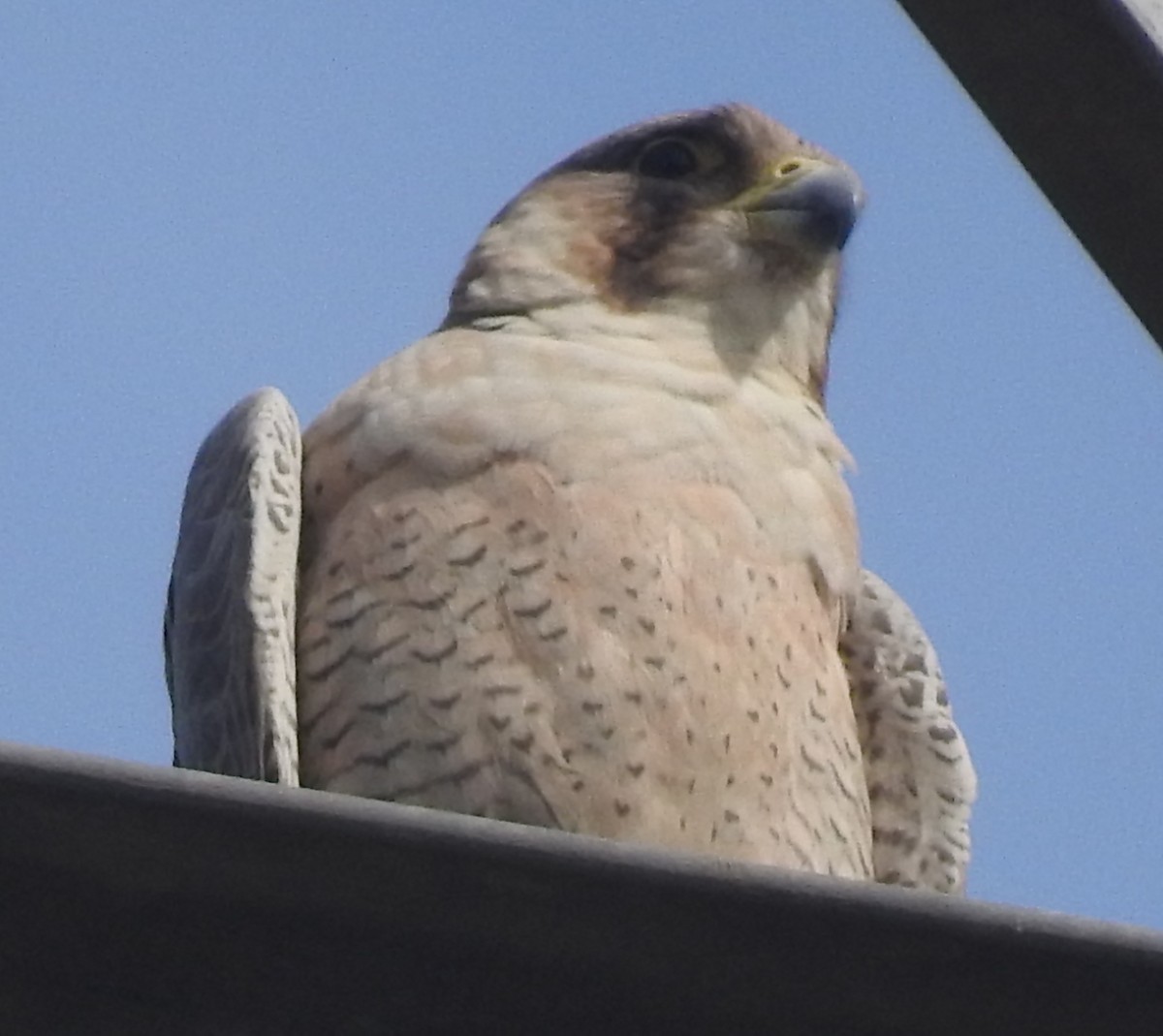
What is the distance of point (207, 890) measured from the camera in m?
1.37

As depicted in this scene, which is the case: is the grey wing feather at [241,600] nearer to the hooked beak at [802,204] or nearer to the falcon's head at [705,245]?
the falcon's head at [705,245]

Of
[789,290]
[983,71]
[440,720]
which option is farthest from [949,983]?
[789,290]

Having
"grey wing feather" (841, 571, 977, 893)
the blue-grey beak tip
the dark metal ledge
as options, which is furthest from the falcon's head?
the dark metal ledge

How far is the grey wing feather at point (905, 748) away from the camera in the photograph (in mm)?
3678

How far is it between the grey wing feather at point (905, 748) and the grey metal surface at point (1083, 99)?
88.6 inches

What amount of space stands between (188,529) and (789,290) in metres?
Answer: 1.07

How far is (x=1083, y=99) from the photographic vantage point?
1395 mm

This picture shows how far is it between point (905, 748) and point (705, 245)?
897mm

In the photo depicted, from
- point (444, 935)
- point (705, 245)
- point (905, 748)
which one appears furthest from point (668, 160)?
point (444, 935)

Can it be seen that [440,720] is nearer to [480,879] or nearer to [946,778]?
[946,778]

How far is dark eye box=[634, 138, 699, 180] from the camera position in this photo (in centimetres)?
406

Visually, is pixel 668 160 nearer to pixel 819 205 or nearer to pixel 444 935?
pixel 819 205

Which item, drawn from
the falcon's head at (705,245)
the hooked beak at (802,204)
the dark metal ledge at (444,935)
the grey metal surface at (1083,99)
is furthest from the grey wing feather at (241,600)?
the grey metal surface at (1083,99)

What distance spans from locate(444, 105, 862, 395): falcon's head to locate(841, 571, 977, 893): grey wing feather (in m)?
0.48
